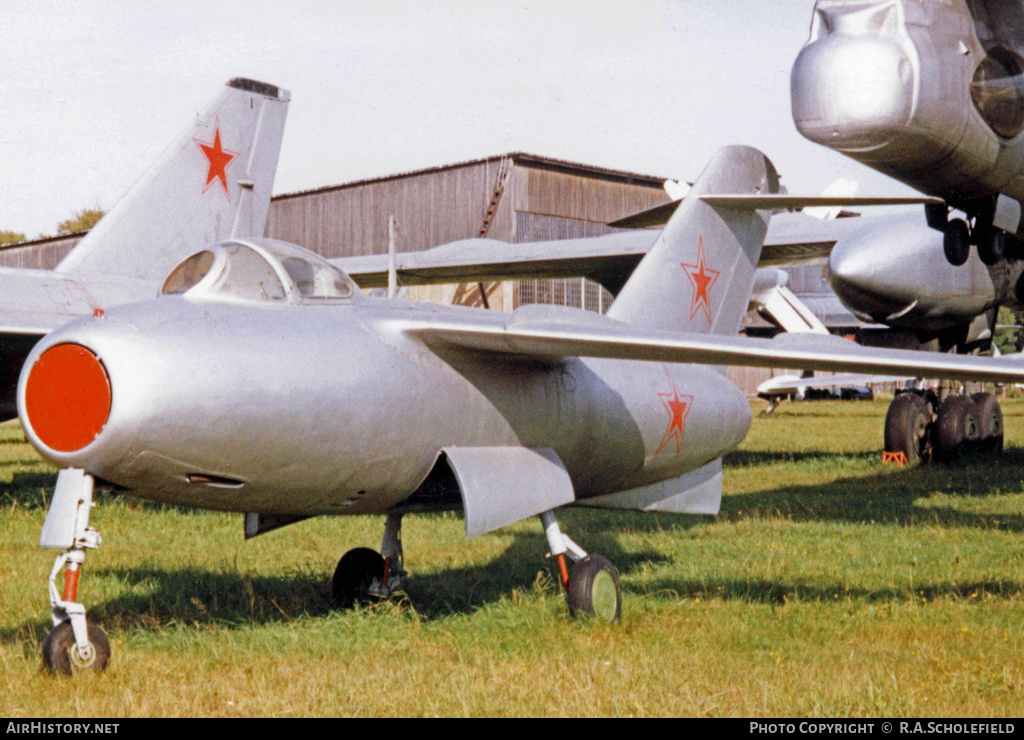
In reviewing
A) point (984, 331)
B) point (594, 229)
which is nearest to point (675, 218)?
point (984, 331)

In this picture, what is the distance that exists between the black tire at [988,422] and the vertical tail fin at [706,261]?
9137mm

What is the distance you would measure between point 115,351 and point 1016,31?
707 centimetres

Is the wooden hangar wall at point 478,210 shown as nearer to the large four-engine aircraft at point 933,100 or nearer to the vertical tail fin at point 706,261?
the large four-engine aircraft at point 933,100

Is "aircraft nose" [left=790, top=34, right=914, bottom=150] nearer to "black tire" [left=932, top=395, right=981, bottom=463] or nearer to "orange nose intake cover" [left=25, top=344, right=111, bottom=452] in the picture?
"orange nose intake cover" [left=25, top=344, right=111, bottom=452]

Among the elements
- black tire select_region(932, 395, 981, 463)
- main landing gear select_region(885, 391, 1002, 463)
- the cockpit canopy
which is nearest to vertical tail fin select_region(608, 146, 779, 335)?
the cockpit canopy

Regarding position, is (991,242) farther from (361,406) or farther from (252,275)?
(252,275)

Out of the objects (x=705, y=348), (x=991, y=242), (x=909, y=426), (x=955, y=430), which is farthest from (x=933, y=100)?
(x=955, y=430)

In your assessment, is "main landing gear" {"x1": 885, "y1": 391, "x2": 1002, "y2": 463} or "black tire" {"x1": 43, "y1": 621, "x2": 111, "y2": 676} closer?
"black tire" {"x1": 43, "y1": 621, "x2": 111, "y2": 676}

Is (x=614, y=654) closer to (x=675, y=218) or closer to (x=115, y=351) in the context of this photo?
(x=115, y=351)

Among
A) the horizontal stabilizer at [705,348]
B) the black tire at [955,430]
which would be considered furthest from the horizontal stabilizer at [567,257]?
the horizontal stabilizer at [705,348]

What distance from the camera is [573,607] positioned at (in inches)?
238

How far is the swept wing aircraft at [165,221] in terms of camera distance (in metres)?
10.6

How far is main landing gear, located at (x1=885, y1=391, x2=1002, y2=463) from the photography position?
15680 millimetres

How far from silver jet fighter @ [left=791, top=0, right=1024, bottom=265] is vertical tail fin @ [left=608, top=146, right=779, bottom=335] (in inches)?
41.0
